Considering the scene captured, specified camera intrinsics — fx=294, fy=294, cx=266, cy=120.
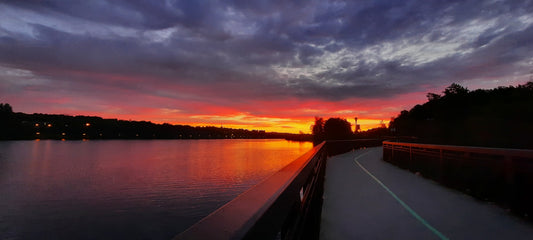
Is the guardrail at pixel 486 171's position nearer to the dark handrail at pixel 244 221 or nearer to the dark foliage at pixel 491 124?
the dark foliage at pixel 491 124

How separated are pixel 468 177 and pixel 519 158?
2661mm

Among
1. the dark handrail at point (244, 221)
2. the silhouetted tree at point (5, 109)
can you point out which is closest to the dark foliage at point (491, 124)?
the dark handrail at point (244, 221)

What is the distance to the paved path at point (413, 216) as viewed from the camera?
18.0 feet

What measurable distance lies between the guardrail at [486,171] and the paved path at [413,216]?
368 mm

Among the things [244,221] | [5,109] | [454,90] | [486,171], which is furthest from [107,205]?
[5,109]

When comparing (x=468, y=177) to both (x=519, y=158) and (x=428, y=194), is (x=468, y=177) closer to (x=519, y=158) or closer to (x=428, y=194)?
(x=428, y=194)

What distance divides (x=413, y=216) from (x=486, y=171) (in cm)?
380

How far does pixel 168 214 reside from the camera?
15523mm

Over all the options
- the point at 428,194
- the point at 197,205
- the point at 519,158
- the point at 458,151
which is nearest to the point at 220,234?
the point at 519,158

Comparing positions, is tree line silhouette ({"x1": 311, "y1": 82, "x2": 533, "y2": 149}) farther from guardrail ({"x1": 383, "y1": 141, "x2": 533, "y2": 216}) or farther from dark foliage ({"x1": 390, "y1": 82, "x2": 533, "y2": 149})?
guardrail ({"x1": 383, "y1": 141, "x2": 533, "y2": 216})

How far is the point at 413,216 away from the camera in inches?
263

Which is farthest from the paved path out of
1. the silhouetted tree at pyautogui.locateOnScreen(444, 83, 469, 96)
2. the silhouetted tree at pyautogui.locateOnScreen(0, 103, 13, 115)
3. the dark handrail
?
the silhouetted tree at pyautogui.locateOnScreen(0, 103, 13, 115)

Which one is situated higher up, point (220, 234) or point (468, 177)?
point (220, 234)

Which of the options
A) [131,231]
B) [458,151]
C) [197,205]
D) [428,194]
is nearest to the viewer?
[428,194]
